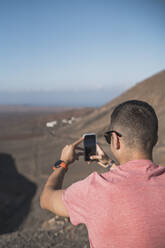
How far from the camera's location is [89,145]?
2.09 metres

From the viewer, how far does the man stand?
1225 mm

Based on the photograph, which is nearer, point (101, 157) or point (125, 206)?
point (125, 206)

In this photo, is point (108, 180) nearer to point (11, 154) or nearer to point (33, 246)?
point (33, 246)

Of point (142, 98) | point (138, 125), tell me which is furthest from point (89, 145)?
point (142, 98)

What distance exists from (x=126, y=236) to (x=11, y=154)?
2191 cm

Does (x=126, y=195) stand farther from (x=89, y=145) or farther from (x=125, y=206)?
(x=89, y=145)

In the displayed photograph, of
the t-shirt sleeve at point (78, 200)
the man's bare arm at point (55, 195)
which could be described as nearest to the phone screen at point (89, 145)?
the man's bare arm at point (55, 195)

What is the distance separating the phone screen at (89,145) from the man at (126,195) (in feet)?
1.78

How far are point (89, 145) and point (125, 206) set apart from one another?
0.90 metres

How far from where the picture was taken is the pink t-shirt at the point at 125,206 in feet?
4.00

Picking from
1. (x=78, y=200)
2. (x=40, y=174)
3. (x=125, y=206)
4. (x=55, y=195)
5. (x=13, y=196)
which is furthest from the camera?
(x=40, y=174)

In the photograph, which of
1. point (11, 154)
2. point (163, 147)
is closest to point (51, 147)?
point (11, 154)

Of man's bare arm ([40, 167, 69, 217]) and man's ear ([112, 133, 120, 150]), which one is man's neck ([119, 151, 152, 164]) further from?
man's bare arm ([40, 167, 69, 217])

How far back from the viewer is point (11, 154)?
22062mm
